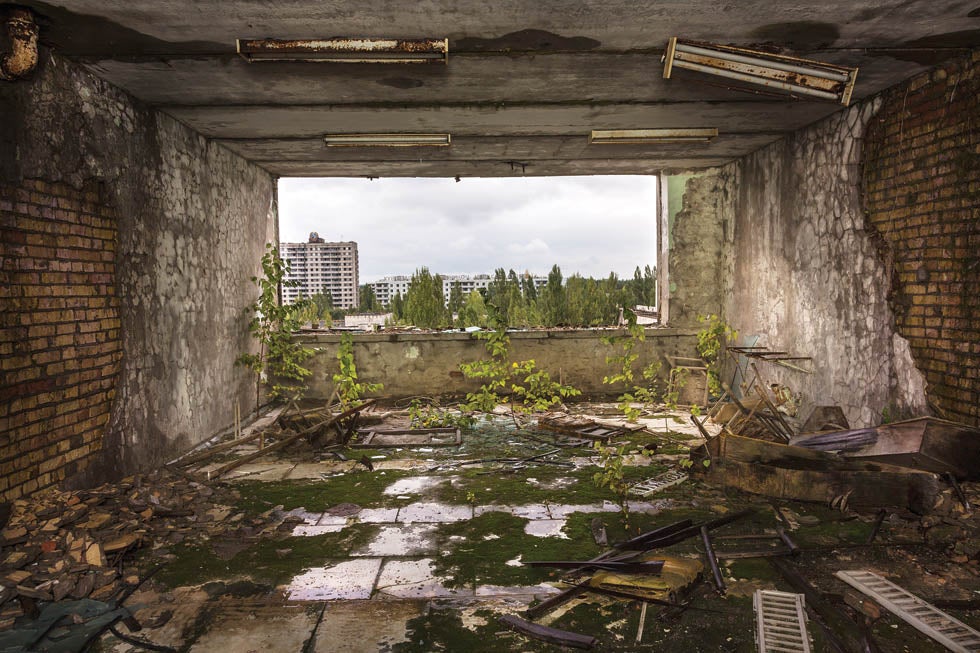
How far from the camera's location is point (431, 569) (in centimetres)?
315

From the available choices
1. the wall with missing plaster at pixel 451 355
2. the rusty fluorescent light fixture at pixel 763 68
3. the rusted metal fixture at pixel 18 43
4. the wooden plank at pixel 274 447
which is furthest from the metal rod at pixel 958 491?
the rusted metal fixture at pixel 18 43

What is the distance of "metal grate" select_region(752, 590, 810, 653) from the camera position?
238 cm

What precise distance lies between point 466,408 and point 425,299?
5231 millimetres

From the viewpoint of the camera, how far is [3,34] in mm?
3293

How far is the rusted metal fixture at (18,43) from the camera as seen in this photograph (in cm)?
325

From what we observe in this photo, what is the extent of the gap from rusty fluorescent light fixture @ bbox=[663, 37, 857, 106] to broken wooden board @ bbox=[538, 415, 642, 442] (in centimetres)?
349

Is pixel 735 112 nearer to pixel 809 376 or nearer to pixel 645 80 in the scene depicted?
pixel 645 80

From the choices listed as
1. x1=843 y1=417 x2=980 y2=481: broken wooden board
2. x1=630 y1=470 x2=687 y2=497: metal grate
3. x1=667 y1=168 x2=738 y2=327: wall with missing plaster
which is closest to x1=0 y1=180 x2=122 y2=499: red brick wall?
x1=630 y1=470 x2=687 y2=497: metal grate

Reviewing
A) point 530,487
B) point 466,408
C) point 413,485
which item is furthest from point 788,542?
point 466,408

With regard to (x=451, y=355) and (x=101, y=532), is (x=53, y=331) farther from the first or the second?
(x=451, y=355)

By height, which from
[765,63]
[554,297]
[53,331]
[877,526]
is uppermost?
[765,63]

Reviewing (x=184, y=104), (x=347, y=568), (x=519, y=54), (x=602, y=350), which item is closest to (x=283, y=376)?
(x=184, y=104)

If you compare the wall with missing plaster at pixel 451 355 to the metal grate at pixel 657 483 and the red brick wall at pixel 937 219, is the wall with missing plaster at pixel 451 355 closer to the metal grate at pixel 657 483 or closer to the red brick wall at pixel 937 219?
the metal grate at pixel 657 483

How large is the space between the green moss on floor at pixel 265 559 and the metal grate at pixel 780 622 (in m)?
2.25
